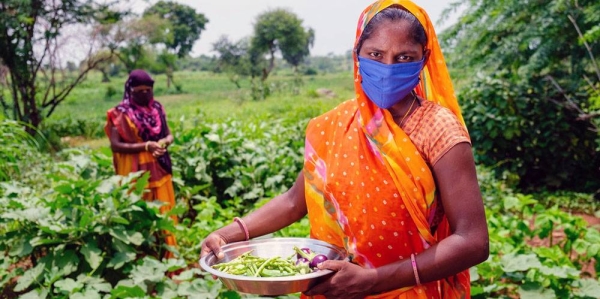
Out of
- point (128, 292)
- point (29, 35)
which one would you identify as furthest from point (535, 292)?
point (29, 35)

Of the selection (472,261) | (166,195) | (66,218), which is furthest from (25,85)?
(472,261)

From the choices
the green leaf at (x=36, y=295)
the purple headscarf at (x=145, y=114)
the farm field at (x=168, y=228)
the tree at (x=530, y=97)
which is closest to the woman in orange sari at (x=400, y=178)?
the farm field at (x=168, y=228)

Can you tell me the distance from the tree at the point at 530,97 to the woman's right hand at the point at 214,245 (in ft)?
18.0

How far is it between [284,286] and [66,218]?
8.31 ft

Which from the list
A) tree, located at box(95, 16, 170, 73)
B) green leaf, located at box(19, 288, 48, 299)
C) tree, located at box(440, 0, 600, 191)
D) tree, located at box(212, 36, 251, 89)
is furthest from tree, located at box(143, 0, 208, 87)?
green leaf, located at box(19, 288, 48, 299)

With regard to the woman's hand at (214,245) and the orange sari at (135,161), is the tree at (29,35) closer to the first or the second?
the orange sari at (135,161)

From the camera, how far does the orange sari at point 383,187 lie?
1.35 meters

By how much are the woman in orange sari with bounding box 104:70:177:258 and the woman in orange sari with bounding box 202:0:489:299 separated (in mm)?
3171

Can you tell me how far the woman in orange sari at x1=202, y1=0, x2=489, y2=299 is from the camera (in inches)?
51.5

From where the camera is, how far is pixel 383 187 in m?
1.39

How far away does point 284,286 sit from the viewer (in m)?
1.33

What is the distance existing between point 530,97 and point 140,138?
482cm

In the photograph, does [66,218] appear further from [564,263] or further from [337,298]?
[564,263]

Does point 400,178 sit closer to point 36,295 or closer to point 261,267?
point 261,267
